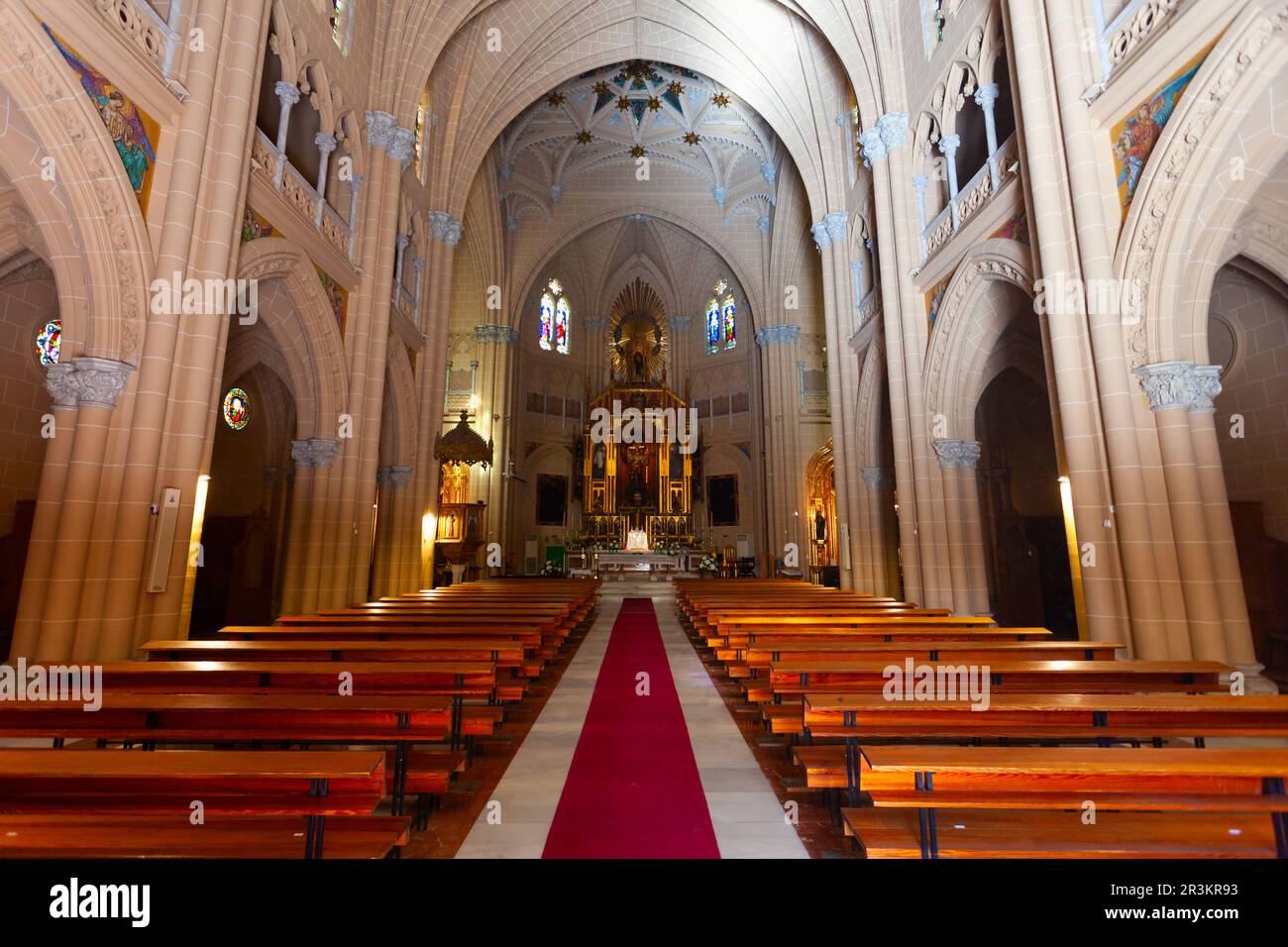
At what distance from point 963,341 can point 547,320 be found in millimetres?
20081

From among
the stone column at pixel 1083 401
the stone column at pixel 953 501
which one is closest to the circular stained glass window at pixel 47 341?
the stone column at pixel 1083 401

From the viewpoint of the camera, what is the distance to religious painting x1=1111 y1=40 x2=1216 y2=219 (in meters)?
5.89

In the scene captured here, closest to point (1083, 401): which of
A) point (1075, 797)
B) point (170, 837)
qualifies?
point (1075, 797)

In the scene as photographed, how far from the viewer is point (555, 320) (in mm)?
27750

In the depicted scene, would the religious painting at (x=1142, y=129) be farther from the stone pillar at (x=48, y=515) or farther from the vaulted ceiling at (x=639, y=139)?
the vaulted ceiling at (x=639, y=139)

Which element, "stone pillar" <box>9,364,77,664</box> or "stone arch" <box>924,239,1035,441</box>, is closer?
"stone pillar" <box>9,364,77,664</box>

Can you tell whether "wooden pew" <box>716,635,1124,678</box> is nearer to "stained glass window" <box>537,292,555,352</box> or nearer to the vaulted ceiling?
the vaulted ceiling

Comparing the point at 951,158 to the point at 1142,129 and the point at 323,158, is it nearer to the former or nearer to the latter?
the point at 1142,129

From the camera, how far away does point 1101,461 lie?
6.61m

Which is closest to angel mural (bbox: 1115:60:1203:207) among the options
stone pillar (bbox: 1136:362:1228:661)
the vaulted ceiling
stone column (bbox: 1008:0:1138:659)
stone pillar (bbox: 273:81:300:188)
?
stone column (bbox: 1008:0:1138:659)

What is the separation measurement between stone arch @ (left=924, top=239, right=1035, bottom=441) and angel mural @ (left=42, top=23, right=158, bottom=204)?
423 inches

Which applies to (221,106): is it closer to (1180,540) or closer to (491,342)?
(1180,540)

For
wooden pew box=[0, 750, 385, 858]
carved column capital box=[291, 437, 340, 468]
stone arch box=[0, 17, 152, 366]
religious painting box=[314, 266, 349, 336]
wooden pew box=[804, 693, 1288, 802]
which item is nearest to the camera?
wooden pew box=[0, 750, 385, 858]

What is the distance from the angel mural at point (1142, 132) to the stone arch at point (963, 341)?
259cm
